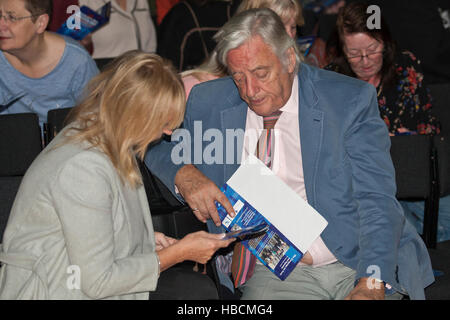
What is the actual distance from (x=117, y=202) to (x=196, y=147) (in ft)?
2.04

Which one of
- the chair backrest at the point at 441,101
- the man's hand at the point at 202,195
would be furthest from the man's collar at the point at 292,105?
the chair backrest at the point at 441,101

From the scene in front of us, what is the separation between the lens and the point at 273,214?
2.23m

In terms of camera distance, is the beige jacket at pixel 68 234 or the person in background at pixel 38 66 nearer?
the beige jacket at pixel 68 234

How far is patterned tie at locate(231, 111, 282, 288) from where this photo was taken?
2414 mm

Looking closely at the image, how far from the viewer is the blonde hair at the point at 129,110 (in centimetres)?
191

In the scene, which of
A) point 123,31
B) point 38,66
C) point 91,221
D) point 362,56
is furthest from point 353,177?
point 123,31

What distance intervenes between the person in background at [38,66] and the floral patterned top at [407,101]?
159cm

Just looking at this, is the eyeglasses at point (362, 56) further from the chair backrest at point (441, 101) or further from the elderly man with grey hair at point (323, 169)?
the elderly man with grey hair at point (323, 169)

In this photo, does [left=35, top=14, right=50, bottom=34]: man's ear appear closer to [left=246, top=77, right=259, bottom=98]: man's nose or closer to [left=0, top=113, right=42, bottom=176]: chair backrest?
[left=0, top=113, right=42, bottom=176]: chair backrest

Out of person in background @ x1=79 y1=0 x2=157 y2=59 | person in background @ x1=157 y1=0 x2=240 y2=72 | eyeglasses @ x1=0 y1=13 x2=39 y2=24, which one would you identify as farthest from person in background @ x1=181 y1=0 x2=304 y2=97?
person in background @ x1=79 y1=0 x2=157 y2=59

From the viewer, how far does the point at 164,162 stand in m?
2.50

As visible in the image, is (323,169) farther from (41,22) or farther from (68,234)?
(41,22)

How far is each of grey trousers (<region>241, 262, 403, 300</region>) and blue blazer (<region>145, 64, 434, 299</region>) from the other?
0.23 ft
